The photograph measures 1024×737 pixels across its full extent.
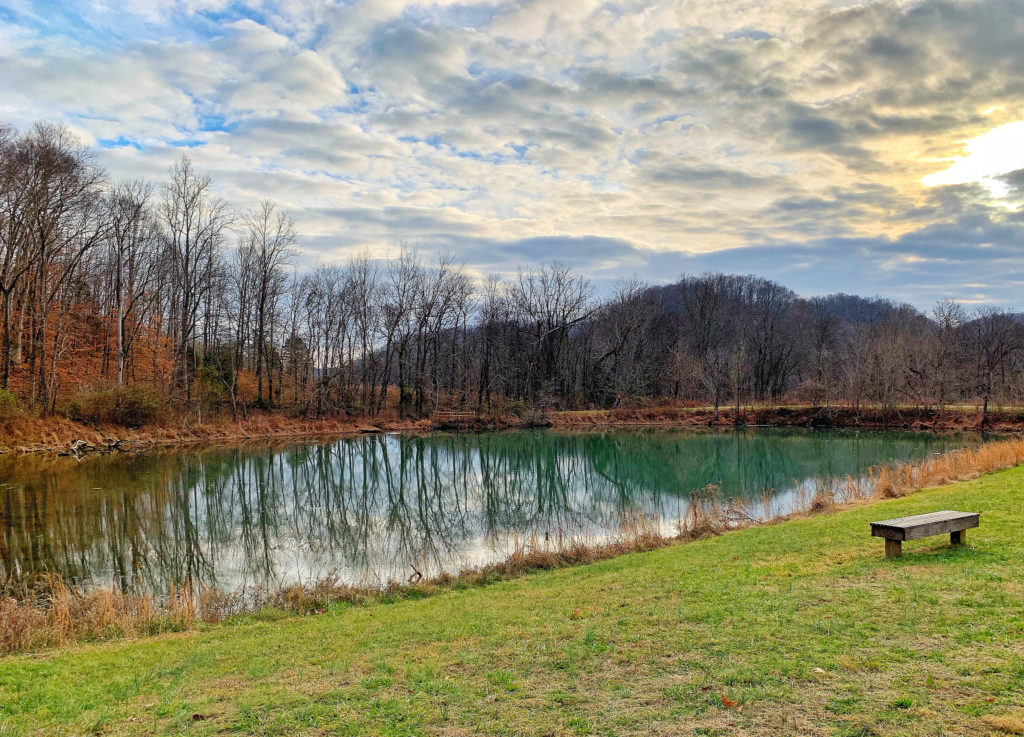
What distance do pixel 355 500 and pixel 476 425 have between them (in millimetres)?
27184

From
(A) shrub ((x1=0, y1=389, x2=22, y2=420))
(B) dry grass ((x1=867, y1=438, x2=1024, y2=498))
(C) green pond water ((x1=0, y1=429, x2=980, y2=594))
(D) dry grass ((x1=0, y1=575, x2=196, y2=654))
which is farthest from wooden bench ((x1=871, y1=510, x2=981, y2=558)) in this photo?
(A) shrub ((x1=0, y1=389, x2=22, y2=420))

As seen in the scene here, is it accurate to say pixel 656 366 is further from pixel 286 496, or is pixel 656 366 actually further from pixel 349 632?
pixel 349 632

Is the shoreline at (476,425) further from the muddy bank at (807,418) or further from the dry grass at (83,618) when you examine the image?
Answer: the dry grass at (83,618)

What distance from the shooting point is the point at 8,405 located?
28.8 metres

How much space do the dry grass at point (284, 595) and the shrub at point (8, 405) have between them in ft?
71.4

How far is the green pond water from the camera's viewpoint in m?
14.0

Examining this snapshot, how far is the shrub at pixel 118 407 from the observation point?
108 feet

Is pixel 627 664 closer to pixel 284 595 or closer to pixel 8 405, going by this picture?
pixel 284 595

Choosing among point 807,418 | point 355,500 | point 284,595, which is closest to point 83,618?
point 284,595

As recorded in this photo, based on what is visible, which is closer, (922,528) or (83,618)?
(922,528)

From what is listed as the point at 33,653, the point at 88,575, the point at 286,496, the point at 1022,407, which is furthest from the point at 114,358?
the point at 1022,407

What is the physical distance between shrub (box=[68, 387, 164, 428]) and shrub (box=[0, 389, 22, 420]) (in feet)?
10.7

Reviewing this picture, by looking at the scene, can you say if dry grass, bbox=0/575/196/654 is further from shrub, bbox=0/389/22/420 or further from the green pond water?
shrub, bbox=0/389/22/420

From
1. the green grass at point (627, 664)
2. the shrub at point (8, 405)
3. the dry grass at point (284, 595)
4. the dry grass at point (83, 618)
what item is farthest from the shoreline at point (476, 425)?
the green grass at point (627, 664)
